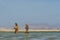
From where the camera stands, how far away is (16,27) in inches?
1037

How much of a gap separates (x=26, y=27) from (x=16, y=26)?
3.44 meters

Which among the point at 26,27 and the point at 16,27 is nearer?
the point at 16,27

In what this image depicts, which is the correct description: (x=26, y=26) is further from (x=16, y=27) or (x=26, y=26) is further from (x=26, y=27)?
(x=16, y=27)

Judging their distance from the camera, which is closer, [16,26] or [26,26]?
[16,26]

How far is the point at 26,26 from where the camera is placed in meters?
29.8

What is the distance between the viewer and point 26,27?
29609mm

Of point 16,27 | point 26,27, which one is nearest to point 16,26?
point 16,27

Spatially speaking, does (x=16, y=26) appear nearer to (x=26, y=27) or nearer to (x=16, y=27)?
(x=16, y=27)

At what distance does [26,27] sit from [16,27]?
3.45 meters

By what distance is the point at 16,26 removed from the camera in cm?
2634

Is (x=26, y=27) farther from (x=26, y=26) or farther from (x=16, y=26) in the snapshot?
(x=16, y=26)

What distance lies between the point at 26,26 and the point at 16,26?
360 cm

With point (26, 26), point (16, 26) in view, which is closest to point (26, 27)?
point (26, 26)

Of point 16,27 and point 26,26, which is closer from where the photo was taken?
point 16,27
